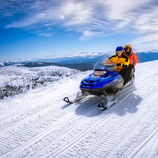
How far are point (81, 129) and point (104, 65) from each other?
2424mm

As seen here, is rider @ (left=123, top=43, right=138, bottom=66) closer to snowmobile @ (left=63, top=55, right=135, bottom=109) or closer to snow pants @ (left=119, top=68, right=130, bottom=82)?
snow pants @ (left=119, top=68, right=130, bottom=82)

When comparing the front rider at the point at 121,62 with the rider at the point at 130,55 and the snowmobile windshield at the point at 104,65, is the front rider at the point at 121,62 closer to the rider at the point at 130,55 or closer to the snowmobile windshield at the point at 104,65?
Answer: the snowmobile windshield at the point at 104,65

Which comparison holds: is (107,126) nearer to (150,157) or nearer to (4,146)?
(150,157)

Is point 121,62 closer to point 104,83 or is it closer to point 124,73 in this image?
point 124,73

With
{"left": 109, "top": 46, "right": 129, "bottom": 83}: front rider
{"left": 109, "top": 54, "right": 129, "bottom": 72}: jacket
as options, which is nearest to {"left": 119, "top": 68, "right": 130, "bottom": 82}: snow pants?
{"left": 109, "top": 46, "right": 129, "bottom": 83}: front rider

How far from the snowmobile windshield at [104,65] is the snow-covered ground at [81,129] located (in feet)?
3.73

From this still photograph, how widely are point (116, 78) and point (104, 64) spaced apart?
0.67m

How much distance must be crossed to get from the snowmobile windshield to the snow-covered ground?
1138 millimetres

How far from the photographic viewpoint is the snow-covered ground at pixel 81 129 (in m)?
2.24

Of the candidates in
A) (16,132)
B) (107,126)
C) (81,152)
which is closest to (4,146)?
(16,132)

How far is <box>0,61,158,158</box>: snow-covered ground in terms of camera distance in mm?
2244

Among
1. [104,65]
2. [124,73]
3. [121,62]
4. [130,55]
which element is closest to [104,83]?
[104,65]

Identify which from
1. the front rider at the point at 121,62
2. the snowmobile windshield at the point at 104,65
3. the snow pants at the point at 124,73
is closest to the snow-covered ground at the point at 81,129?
the snow pants at the point at 124,73

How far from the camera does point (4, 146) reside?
2.53m
